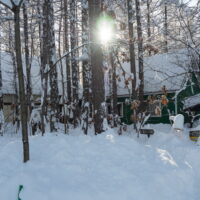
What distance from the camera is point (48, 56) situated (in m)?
10.3

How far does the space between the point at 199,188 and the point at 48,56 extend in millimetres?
7807

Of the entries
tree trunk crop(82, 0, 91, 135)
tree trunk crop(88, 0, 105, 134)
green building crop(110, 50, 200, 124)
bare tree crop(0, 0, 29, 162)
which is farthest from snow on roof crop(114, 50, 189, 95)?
bare tree crop(0, 0, 29, 162)

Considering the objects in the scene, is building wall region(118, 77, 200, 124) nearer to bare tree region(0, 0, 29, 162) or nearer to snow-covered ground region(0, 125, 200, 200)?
snow-covered ground region(0, 125, 200, 200)

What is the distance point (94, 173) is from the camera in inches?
157

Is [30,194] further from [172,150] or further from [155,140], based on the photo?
[155,140]

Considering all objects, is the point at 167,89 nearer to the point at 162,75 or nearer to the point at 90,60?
the point at 162,75

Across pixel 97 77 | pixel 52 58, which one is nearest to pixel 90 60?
pixel 97 77

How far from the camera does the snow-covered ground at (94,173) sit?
3.55 metres

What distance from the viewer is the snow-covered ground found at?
3551 millimetres

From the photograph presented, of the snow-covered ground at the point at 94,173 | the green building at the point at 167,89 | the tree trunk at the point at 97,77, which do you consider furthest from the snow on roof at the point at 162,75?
the snow-covered ground at the point at 94,173

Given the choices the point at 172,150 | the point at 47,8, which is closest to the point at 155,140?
the point at 172,150

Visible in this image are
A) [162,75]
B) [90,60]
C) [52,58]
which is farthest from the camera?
[162,75]

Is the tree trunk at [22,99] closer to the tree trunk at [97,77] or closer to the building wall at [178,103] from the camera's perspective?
the tree trunk at [97,77]

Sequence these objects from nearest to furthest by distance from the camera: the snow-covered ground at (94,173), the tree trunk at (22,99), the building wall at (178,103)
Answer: the snow-covered ground at (94,173) < the tree trunk at (22,99) < the building wall at (178,103)
